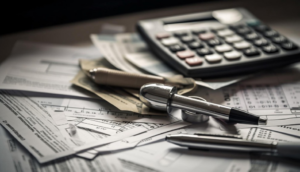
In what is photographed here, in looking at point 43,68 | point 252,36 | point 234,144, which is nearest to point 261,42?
point 252,36

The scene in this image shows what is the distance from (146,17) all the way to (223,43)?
0.25 meters

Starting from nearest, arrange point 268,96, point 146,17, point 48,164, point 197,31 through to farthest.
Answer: point 48,164 < point 268,96 < point 197,31 < point 146,17

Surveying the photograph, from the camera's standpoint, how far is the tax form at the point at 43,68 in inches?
20.0

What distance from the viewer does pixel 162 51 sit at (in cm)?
56

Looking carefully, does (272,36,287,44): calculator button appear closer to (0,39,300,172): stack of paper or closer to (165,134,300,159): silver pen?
(0,39,300,172): stack of paper

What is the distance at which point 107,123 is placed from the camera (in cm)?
44

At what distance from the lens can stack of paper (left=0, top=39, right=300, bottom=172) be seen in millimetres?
371

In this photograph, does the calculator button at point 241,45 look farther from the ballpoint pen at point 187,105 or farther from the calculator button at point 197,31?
the ballpoint pen at point 187,105

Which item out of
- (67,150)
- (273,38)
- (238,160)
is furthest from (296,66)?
(67,150)

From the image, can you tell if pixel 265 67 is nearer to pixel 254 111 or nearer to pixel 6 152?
pixel 254 111

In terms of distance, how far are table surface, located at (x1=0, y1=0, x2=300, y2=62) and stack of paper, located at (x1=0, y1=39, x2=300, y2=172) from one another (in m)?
0.08

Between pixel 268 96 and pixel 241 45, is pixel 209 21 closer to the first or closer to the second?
pixel 241 45

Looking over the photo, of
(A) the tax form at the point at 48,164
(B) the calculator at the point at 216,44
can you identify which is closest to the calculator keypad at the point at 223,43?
(B) the calculator at the point at 216,44

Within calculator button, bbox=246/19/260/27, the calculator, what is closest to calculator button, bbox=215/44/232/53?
the calculator
